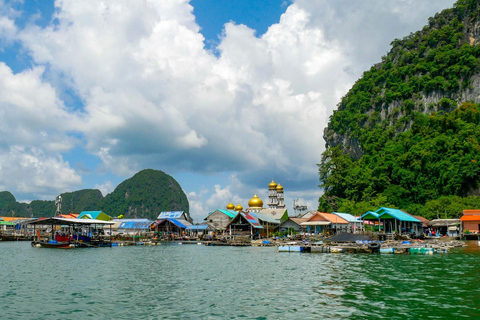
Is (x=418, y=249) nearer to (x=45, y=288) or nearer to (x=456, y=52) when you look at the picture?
(x=45, y=288)

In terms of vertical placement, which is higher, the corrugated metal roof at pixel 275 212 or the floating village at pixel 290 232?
the corrugated metal roof at pixel 275 212

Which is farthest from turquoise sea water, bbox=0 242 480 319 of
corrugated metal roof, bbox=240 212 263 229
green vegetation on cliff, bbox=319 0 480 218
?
green vegetation on cliff, bbox=319 0 480 218

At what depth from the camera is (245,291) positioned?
2078 cm

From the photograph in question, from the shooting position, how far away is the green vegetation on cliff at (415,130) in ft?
242

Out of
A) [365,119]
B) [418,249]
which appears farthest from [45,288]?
Answer: [365,119]

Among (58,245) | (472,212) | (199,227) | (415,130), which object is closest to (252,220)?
(199,227)

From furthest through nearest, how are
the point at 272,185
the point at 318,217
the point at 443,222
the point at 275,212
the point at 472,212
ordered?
the point at 272,185 → the point at 275,212 → the point at 318,217 → the point at 443,222 → the point at 472,212

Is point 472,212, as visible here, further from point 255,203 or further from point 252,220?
point 255,203

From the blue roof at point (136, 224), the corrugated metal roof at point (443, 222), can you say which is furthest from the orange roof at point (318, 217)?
the blue roof at point (136, 224)

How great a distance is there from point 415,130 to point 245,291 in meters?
74.5

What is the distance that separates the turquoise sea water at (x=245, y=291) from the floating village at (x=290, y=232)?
14.2 metres

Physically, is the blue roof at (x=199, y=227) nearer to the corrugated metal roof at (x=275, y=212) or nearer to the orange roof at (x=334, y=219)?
the corrugated metal roof at (x=275, y=212)

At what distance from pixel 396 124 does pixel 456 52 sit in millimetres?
18580

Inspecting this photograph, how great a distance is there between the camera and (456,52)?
88.8 metres
